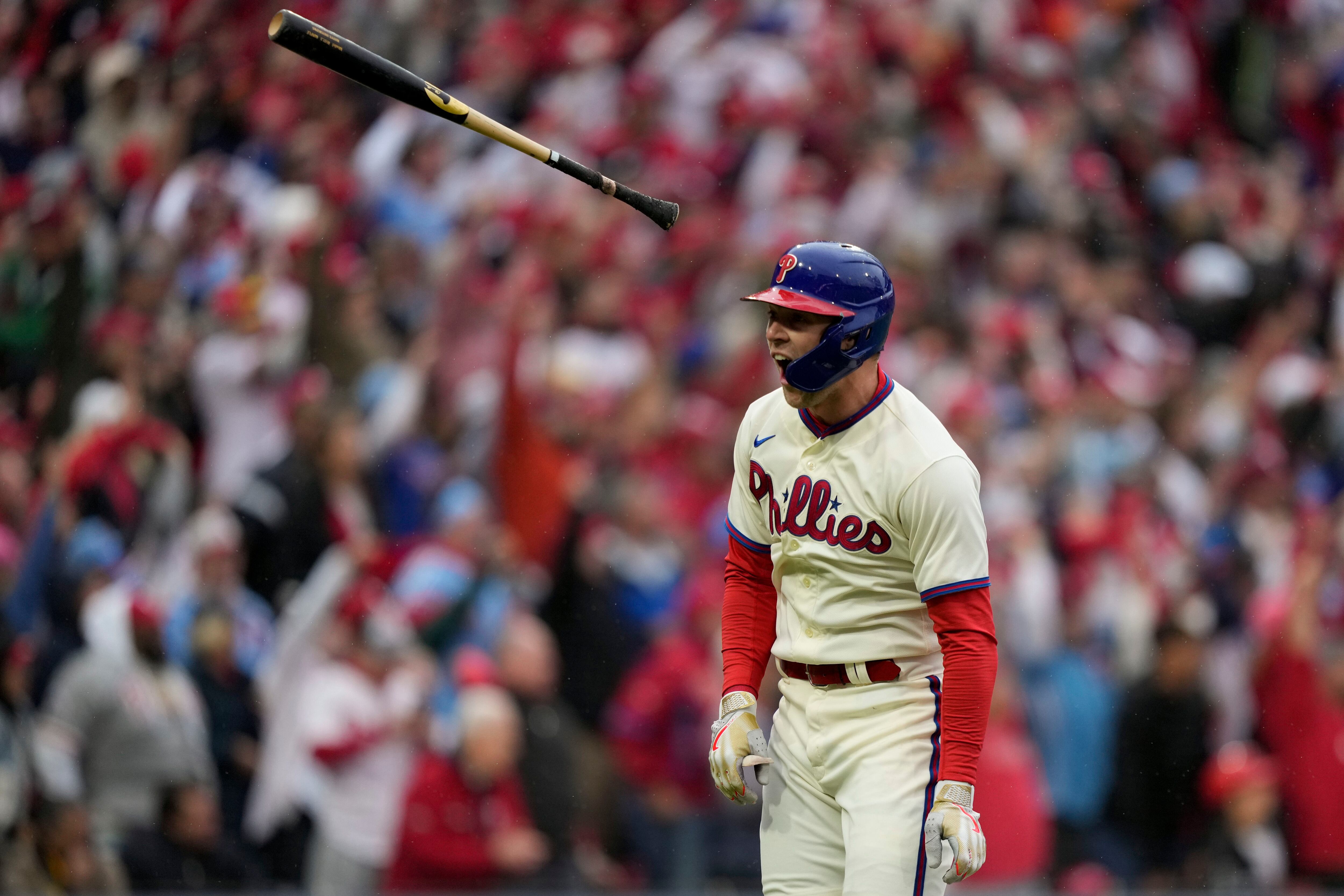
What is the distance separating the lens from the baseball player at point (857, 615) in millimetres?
3512

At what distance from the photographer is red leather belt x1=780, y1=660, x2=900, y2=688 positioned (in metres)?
3.71

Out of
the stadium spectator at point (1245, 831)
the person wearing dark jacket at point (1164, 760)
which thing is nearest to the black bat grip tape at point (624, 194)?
the person wearing dark jacket at point (1164, 760)

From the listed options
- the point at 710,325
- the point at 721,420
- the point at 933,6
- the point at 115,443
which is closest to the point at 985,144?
the point at 933,6

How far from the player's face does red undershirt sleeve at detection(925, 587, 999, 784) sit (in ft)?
1.81

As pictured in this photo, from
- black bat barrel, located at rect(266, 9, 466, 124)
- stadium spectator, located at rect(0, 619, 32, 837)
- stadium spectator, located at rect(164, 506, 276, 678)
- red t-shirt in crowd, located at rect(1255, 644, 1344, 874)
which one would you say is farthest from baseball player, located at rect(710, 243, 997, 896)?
red t-shirt in crowd, located at rect(1255, 644, 1344, 874)

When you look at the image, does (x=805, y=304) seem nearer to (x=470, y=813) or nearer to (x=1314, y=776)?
(x=470, y=813)

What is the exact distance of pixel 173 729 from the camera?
22.2 feet

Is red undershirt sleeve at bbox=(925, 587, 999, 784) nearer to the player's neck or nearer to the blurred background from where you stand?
the player's neck

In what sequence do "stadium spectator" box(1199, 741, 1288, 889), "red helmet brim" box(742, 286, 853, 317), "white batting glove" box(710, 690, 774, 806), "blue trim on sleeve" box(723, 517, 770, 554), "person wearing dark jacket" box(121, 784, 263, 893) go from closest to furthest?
"red helmet brim" box(742, 286, 853, 317)
"white batting glove" box(710, 690, 774, 806)
"blue trim on sleeve" box(723, 517, 770, 554)
"person wearing dark jacket" box(121, 784, 263, 893)
"stadium spectator" box(1199, 741, 1288, 889)

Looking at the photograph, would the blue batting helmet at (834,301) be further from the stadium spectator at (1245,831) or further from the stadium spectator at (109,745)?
the stadium spectator at (1245,831)

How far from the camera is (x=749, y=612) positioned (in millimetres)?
4004

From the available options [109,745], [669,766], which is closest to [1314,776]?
[669,766]

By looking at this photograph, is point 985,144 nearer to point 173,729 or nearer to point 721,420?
point 721,420

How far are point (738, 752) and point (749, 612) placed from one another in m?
0.40
